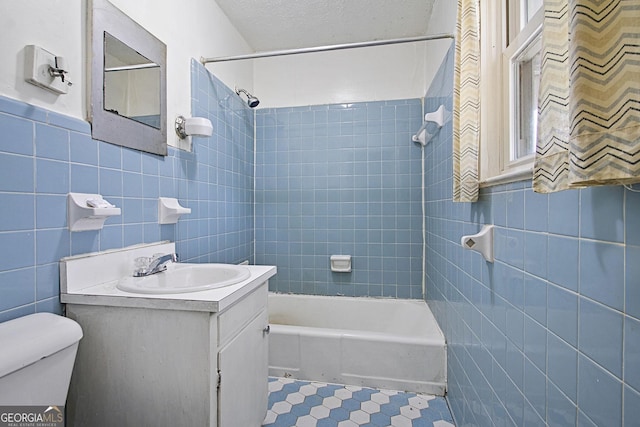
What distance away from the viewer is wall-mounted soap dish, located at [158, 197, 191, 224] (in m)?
1.50

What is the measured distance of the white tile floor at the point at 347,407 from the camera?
5.17ft

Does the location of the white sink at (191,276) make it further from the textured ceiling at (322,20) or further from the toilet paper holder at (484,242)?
the textured ceiling at (322,20)

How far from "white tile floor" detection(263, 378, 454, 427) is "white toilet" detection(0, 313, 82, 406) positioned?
1.07 meters

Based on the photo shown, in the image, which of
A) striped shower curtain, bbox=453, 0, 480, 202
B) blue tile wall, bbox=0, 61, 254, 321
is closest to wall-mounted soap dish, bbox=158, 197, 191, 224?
blue tile wall, bbox=0, 61, 254, 321

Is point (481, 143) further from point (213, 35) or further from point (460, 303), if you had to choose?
point (213, 35)

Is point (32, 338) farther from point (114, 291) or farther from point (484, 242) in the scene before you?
point (484, 242)

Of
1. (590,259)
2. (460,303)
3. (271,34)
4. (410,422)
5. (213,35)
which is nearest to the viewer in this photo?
(590,259)

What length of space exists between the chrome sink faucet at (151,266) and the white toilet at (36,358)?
0.38 m

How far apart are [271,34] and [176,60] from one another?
1.14m

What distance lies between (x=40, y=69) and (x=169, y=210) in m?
0.73

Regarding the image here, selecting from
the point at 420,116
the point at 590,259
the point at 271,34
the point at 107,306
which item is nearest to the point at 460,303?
the point at 590,259

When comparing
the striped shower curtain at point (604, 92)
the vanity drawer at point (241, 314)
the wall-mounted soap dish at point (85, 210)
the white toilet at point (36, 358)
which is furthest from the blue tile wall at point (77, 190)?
the striped shower curtain at point (604, 92)

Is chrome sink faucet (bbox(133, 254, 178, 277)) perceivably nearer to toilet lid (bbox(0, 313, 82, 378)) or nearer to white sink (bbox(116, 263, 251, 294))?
white sink (bbox(116, 263, 251, 294))

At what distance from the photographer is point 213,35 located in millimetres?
2080
